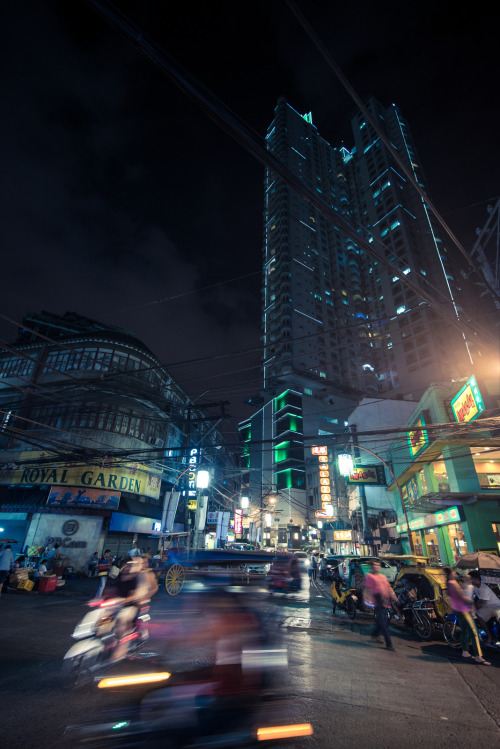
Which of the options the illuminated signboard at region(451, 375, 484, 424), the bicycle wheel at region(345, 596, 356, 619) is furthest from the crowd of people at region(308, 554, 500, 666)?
the illuminated signboard at region(451, 375, 484, 424)

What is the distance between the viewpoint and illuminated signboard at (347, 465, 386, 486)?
3353cm

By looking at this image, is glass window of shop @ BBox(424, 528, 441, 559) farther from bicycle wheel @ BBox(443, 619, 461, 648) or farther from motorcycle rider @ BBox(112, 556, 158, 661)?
motorcycle rider @ BBox(112, 556, 158, 661)

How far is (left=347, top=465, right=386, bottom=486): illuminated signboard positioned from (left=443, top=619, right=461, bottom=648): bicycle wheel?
2499 centimetres

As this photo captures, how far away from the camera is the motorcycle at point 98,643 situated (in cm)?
545

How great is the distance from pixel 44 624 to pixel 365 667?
8.62 metres

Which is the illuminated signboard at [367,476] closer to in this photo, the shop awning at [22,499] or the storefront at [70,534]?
the storefront at [70,534]

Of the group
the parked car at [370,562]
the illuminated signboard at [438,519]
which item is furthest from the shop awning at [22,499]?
the illuminated signboard at [438,519]

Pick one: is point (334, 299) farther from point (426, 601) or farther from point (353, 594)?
point (426, 601)

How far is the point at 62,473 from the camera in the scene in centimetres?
2484

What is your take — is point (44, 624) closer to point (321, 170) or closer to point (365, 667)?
point (365, 667)

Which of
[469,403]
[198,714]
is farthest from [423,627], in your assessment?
[469,403]

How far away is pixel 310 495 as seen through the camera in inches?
2771

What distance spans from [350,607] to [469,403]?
11.7 metres

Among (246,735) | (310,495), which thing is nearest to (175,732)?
(246,735)
